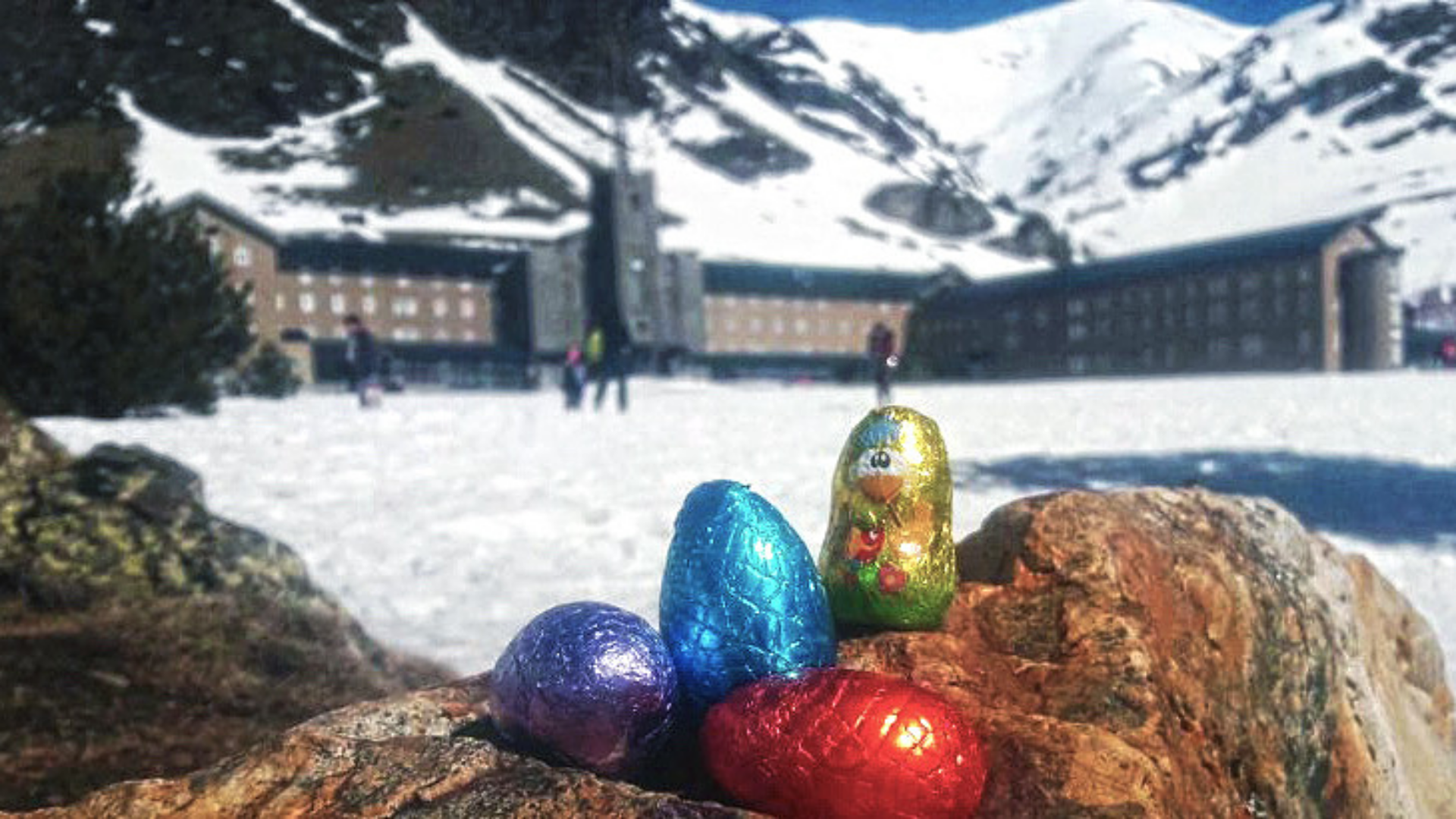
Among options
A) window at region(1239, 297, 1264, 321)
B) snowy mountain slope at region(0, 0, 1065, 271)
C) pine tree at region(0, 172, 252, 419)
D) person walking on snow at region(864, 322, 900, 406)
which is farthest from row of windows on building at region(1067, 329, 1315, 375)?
pine tree at region(0, 172, 252, 419)

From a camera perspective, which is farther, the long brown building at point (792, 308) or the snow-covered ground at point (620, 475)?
the long brown building at point (792, 308)

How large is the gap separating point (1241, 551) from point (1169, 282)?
42.3 metres

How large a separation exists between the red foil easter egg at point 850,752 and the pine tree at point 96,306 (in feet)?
41.0

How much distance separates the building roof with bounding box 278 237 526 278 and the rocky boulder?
28505 millimetres

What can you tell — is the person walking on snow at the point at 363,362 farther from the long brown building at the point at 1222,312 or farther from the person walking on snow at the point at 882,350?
the long brown building at the point at 1222,312

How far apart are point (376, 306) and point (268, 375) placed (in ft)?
50.0

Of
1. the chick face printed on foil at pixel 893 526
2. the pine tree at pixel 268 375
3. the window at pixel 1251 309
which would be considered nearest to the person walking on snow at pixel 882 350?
the chick face printed on foil at pixel 893 526

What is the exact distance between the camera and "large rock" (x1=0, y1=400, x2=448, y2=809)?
4.83 meters

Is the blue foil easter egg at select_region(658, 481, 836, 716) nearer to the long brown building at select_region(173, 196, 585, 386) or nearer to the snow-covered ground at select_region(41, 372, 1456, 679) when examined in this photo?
the snow-covered ground at select_region(41, 372, 1456, 679)

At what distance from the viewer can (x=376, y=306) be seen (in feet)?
117

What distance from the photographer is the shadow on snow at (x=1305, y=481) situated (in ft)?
27.6

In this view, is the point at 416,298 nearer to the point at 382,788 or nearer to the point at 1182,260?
the point at 1182,260

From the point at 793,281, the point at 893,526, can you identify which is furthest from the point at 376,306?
the point at 893,526

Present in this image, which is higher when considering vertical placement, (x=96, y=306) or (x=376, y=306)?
(x=376, y=306)
